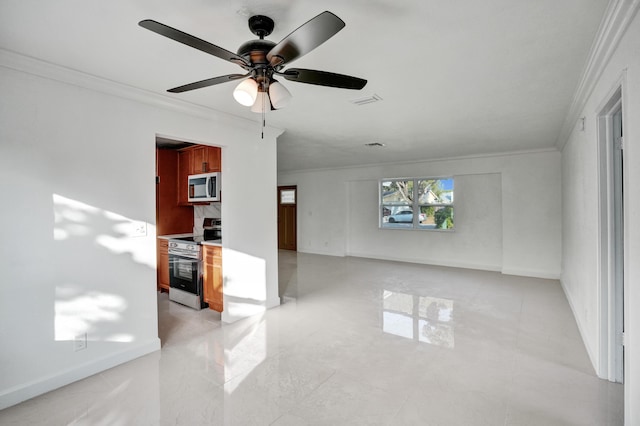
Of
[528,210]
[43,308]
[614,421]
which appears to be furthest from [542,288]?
[43,308]

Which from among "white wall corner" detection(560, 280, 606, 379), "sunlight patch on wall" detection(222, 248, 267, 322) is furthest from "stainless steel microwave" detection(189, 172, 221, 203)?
"white wall corner" detection(560, 280, 606, 379)

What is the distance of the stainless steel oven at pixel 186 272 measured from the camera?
4.14 meters

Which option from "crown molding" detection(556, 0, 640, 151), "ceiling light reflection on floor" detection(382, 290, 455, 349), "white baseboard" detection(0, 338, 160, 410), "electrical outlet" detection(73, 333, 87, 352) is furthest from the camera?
"ceiling light reflection on floor" detection(382, 290, 455, 349)

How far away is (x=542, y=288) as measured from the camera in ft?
16.6

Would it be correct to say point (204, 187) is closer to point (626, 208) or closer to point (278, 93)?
point (278, 93)

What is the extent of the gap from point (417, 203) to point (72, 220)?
6.38m

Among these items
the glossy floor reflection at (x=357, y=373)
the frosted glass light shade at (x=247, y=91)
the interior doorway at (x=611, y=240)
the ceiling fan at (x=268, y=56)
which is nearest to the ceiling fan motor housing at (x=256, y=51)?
the ceiling fan at (x=268, y=56)

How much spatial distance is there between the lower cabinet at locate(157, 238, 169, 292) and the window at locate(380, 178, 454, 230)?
4886 millimetres

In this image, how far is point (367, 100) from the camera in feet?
10.3

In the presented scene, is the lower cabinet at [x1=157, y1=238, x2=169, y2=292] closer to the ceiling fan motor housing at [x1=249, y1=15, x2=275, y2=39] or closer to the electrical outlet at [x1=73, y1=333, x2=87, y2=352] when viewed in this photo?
the electrical outlet at [x1=73, y1=333, x2=87, y2=352]

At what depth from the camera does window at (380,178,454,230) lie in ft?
22.7

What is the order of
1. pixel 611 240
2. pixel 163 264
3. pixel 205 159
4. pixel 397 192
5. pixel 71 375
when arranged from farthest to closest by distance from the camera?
pixel 397 192, pixel 163 264, pixel 205 159, pixel 71 375, pixel 611 240

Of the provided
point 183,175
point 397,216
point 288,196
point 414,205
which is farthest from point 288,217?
point 183,175

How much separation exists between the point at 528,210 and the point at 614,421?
465 cm
